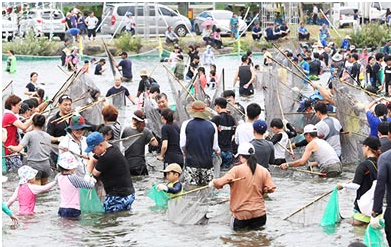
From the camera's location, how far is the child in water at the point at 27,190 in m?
12.0

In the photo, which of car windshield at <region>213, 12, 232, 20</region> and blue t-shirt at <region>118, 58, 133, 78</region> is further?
car windshield at <region>213, 12, 232, 20</region>

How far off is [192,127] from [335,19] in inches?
1633

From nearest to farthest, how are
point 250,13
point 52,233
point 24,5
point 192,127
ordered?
1. point 52,233
2. point 192,127
3. point 24,5
4. point 250,13

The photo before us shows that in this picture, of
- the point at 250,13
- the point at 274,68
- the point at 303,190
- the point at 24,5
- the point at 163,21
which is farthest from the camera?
the point at 250,13

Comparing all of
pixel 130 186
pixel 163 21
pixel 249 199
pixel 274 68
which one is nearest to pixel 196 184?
pixel 130 186

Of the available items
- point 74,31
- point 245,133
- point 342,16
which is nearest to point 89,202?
point 245,133

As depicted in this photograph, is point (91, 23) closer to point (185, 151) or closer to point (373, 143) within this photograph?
point (185, 151)

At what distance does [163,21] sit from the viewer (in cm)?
4803

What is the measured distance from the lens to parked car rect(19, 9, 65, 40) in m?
46.2

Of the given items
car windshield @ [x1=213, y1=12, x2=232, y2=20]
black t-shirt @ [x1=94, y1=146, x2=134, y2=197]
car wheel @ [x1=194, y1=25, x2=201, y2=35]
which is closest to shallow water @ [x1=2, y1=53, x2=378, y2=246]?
black t-shirt @ [x1=94, y1=146, x2=134, y2=197]

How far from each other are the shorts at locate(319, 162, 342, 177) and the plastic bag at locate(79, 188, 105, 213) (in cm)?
423

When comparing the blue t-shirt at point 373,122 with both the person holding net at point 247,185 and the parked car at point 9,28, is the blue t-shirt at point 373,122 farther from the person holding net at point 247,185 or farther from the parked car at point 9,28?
the parked car at point 9,28

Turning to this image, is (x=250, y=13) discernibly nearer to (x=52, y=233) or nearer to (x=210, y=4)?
(x=210, y=4)

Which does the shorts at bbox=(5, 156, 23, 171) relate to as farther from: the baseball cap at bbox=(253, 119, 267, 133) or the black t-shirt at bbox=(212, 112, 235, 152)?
the baseball cap at bbox=(253, 119, 267, 133)
